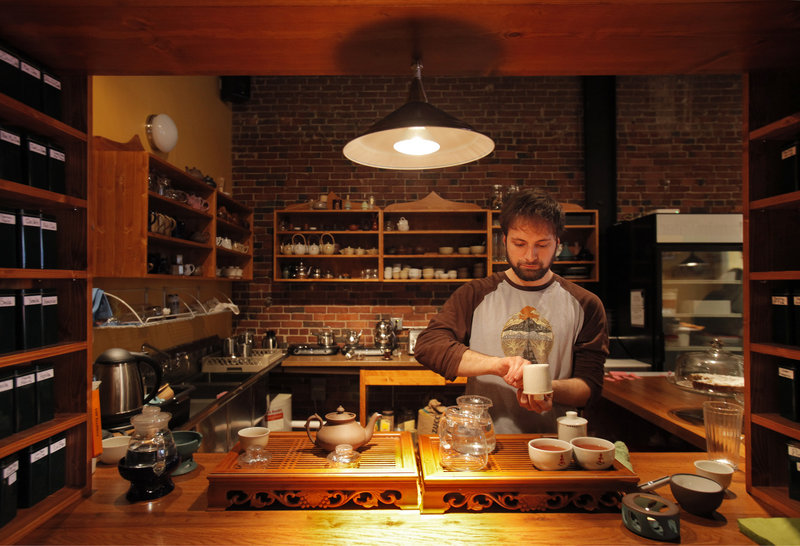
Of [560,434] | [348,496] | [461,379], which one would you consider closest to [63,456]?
[348,496]

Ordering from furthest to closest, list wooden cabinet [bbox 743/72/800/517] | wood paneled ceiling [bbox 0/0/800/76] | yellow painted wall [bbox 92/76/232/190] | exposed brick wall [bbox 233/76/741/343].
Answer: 1. exposed brick wall [bbox 233/76/741/343]
2. yellow painted wall [bbox 92/76/232/190]
3. wooden cabinet [bbox 743/72/800/517]
4. wood paneled ceiling [bbox 0/0/800/76]

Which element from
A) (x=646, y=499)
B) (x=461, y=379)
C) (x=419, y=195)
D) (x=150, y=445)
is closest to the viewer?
(x=646, y=499)

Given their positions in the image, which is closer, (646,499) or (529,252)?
(646,499)

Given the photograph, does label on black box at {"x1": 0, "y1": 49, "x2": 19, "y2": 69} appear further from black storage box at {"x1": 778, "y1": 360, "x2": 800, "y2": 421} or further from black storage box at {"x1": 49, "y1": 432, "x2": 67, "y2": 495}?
black storage box at {"x1": 778, "y1": 360, "x2": 800, "y2": 421}

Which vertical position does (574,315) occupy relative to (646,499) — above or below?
above

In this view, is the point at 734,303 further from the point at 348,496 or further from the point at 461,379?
the point at 348,496

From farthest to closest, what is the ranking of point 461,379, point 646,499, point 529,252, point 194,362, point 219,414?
point 461,379
point 194,362
point 219,414
point 529,252
point 646,499

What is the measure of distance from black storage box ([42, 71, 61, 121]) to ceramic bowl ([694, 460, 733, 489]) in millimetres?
2239

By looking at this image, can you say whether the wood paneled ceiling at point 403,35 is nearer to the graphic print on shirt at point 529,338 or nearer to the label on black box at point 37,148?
the label on black box at point 37,148

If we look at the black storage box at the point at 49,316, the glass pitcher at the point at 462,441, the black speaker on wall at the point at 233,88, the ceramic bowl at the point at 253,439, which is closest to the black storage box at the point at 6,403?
the black storage box at the point at 49,316

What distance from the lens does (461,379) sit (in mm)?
4059

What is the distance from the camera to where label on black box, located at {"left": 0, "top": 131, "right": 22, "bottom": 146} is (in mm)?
1238

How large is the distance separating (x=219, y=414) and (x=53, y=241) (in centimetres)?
191

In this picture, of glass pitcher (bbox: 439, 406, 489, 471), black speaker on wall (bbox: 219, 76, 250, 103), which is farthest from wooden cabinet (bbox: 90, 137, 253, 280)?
glass pitcher (bbox: 439, 406, 489, 471)
